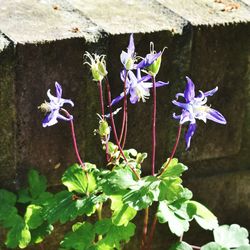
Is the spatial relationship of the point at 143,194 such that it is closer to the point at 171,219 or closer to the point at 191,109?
the point at 171,219

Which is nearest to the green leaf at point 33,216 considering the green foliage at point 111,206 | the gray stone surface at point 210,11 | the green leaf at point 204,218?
the green foliage at point 111,206

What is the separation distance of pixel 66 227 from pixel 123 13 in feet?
1.96

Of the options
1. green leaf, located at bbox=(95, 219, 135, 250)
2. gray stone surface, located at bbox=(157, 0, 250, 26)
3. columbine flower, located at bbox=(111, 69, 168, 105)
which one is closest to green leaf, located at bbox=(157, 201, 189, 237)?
green leaf, located at bbox=(95, 219, 135, 250)

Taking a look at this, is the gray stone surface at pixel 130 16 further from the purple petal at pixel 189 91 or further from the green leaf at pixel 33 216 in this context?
the green leaf at pixel 33 216

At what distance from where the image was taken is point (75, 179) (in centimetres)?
187

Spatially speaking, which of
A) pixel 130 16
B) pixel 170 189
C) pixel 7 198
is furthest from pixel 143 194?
pixel 130 16

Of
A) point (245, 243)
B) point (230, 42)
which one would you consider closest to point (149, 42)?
point (230, 42)

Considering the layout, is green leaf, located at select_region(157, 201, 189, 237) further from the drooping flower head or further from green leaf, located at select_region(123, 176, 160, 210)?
the drooping flower head

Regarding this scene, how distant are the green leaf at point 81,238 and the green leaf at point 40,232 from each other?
0.05 metres

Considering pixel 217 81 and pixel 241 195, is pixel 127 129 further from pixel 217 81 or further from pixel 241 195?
pixel 241 195

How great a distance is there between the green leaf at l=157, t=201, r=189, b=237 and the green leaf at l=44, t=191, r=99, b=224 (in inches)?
5.9

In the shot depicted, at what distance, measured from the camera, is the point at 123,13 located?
204 cm

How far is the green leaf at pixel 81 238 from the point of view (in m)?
1.91

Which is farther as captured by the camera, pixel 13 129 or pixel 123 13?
pixel 123 13
